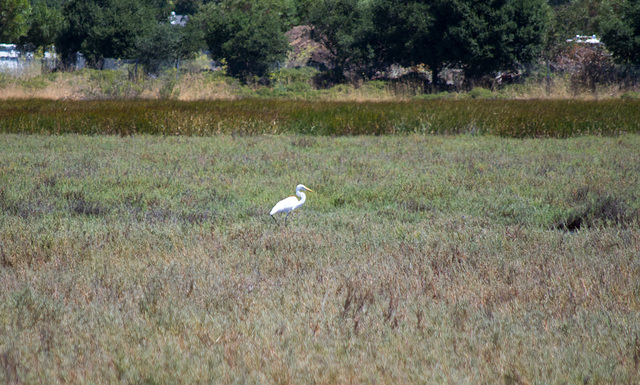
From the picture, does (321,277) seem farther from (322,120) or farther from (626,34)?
(626,34)

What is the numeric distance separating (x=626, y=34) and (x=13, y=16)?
38.3m

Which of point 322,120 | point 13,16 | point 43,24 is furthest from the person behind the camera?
point 43,24

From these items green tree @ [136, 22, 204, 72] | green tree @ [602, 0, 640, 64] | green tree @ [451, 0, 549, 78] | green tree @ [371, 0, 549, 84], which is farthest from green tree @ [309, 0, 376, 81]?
green tree @ [602, 0, 640, 64]

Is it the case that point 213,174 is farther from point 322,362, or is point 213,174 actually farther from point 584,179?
point 322,362

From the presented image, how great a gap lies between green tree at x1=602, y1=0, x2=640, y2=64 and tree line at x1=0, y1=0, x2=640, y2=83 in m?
0.05

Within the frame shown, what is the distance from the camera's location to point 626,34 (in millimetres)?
29406

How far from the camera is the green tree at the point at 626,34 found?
29.5m

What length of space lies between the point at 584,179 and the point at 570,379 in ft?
21.9

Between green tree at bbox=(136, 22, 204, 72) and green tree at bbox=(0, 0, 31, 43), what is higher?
green tree at bbox=(0, 0, 31, 43)

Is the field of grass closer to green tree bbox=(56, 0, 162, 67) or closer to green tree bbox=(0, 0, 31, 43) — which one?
green tree bbox=(56, 0, 162, 67)

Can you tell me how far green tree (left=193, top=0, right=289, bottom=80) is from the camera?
37.3 metres

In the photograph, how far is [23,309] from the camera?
3.63 metres

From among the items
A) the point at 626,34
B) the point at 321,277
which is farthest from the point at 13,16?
the point at 321,277

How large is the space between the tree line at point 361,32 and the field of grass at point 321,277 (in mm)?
23972
